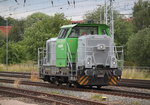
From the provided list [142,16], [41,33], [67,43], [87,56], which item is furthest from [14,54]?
[87,56]

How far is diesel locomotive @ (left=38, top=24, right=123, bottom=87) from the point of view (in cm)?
1656

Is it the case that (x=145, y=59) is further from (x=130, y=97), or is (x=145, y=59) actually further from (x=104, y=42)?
(x=130, y=97)

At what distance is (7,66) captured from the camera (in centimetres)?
4428

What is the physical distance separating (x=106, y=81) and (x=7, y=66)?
29.3 m

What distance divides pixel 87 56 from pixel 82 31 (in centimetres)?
174

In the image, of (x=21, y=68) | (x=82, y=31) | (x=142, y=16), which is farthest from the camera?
(x=142, y=16)

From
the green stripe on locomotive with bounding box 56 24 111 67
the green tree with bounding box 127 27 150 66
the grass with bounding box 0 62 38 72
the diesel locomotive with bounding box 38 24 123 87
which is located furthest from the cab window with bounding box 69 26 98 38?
the grass with bounding box 0 62 38 72

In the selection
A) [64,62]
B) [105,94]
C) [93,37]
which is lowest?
[105,94]

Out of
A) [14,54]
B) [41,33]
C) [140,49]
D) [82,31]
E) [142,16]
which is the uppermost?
[142,16]

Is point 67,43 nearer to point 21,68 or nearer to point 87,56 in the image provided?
point 87,56

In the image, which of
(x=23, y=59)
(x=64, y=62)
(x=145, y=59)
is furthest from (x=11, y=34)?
(x=64, y=62)

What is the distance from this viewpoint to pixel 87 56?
54.3 ft

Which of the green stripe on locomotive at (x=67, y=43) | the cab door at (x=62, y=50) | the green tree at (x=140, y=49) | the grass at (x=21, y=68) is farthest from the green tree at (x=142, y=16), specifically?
the cab door at (x=62, y=50)

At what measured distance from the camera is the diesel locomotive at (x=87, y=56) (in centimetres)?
1656
